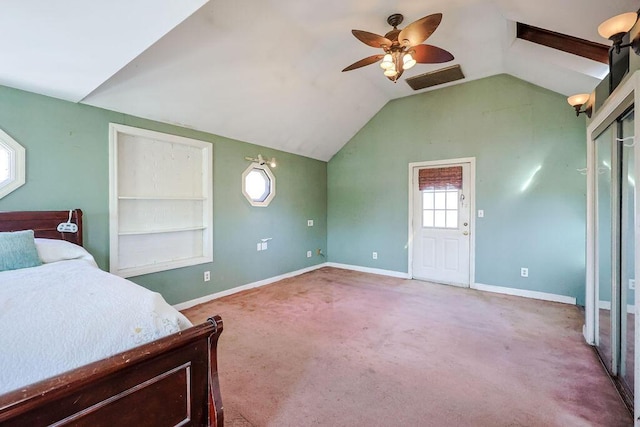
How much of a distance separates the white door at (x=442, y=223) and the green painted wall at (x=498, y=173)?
174mm

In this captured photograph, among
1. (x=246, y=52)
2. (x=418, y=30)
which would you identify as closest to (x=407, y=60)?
(x=418, y=30)

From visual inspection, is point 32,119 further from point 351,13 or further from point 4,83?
point 351,13

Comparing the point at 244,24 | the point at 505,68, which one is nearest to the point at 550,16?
the point at 505,68

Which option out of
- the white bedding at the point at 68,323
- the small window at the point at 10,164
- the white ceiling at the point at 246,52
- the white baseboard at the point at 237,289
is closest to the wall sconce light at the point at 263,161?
the white ceiling at the point at 246,52

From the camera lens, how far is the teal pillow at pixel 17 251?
6.24ft

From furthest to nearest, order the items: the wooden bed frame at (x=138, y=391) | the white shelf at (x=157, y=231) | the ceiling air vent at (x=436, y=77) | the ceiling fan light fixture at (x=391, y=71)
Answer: the ceiling air vent at (x=436, y=77), the white shelf at (x=157, y=231), the ceiling fan light fixture at (x=391, y=71), the wooden bed frame at (x=138, y=391)

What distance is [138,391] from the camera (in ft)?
3.50

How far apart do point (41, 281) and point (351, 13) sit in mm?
3089

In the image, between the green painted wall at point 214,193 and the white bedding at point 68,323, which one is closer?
the white bedding at point 68,323

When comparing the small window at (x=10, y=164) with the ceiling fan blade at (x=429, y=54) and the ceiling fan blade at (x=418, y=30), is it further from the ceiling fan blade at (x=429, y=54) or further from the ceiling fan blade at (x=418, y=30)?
the ceiling fan blade at (x=429, y=54)

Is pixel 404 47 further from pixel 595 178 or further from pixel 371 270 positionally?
pixel 371 270

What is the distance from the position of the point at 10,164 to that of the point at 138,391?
2512 millimetres

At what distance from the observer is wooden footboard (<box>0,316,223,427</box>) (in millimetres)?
833

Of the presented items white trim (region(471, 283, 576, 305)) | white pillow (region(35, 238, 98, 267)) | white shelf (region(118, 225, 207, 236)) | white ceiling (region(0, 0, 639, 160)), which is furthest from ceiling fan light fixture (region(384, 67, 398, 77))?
white trim (region(471, 283, 576, 305))
